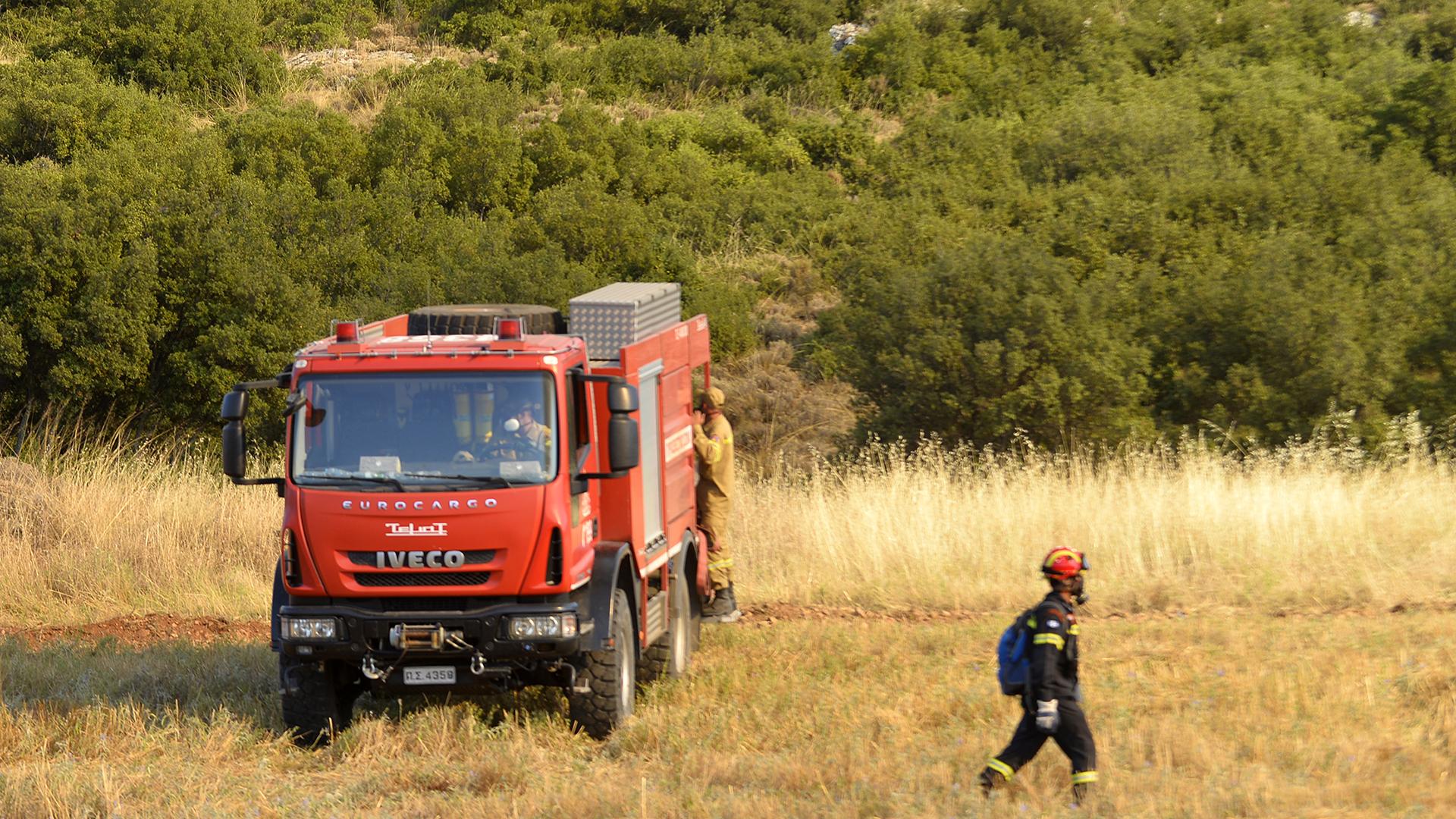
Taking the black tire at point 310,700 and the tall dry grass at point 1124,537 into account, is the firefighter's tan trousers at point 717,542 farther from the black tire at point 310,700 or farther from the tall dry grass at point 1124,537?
the black tire at point 310,700

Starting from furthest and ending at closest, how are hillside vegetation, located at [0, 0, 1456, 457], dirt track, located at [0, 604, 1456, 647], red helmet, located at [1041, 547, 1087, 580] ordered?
hillside vegetation, located at [0, 0, 1456, 457] < dirt track, located at [0, 604, 1456, 647] < red helmet, located at [1041, 547, 1087, 580]

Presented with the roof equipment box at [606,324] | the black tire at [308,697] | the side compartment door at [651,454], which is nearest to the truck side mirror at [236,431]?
the black tire at [308,697]

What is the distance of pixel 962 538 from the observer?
48.0ft

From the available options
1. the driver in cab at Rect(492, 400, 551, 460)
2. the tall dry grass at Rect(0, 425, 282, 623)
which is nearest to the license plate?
the driver in cab at Rect(492, 400, 551, 460)

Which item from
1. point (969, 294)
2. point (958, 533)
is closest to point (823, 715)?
point (958, 533)

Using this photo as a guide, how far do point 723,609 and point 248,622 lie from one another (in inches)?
172

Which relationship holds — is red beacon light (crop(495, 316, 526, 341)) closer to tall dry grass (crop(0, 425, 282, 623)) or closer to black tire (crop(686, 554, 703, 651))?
black tire (crop(686, 554, 703, 651))

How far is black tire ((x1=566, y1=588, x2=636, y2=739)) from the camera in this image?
9016 mm

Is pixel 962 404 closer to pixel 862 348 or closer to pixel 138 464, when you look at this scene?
pixel 862 348

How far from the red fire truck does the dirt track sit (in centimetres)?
400

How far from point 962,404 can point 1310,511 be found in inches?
259

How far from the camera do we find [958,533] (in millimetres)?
14695

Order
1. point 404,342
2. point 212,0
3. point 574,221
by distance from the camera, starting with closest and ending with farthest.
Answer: point 404,342, point 574,221, point 212,0

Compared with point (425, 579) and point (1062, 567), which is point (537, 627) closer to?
point (425, 579)
